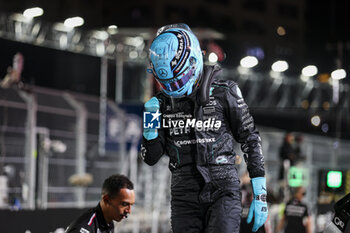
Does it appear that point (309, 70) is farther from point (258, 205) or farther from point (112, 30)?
A: point (258, 205)

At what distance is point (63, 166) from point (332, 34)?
4.23m

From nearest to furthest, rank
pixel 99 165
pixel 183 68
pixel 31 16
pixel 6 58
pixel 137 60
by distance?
1. pixel 183 68
2. pixel 6 58
3. pixel 31 16
4. pixel 99 165
5. pixel 137 60

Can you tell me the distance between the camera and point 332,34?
371 inches

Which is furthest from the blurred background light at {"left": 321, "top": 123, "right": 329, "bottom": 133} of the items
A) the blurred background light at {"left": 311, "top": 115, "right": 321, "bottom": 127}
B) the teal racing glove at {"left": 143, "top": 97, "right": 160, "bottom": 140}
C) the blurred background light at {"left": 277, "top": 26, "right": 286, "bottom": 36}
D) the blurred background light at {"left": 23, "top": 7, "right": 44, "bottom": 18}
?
the teal racing glove at {"left": 143, "top": 97, "right": 160, "bottom": 140}

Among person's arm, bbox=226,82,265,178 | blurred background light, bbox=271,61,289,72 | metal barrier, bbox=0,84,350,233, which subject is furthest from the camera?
blurred background light, bbox=271,61,289,72

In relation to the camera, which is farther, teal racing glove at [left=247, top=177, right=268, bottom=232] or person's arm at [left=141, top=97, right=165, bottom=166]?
person's arm at [left=141, top=97, right=165, bottom=166]

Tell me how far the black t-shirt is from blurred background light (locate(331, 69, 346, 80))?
2012 mm

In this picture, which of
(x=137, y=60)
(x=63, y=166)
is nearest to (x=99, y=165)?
(x=63, y=166)

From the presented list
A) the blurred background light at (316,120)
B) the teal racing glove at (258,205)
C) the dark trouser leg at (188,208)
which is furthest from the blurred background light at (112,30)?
the teal racing glove at (258,205)

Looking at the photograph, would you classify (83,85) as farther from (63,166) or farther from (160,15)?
(160,15)

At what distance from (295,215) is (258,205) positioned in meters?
6.16

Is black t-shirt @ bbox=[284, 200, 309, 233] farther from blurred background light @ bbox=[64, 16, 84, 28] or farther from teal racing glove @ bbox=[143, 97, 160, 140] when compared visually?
teal racing glove @ bbox=[143, 97, 160, 140]

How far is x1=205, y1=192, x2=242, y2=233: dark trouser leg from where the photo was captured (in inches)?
136

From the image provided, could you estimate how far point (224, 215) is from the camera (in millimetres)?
3482
